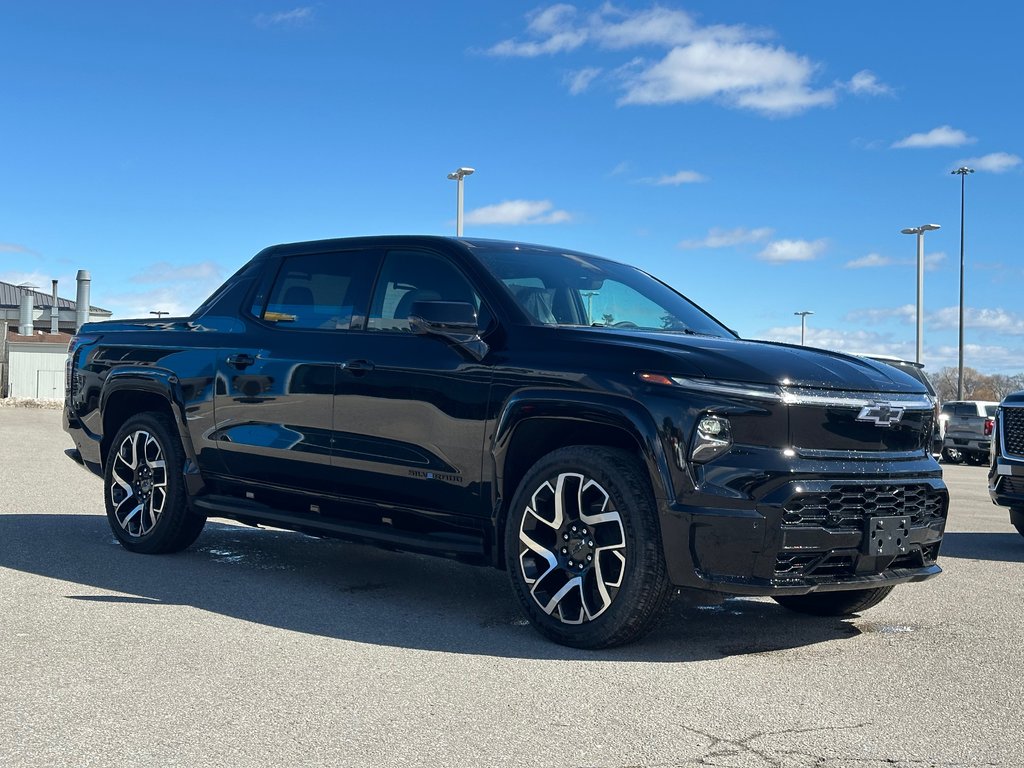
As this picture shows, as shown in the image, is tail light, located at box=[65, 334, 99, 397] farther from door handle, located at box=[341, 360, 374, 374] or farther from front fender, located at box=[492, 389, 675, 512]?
front fender, located at box=[492, 389, 675, 512]

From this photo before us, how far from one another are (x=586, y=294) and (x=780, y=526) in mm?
1899

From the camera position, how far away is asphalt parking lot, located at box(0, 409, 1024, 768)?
372 cm

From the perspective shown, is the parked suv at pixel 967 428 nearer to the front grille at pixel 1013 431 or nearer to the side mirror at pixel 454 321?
the front grille at pixel 1013 431

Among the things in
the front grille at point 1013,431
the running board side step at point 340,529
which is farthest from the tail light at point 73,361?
the front grille at point 1013,431

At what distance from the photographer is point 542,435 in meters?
5.47

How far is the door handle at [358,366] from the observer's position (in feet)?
19.9

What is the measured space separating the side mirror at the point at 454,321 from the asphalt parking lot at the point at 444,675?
1.33 metres

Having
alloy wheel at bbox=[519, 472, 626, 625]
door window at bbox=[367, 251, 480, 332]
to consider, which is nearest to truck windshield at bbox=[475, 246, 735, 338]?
door window at bbox=[367, 251, 480, 332]

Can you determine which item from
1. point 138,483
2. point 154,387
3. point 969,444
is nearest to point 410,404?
point 154,387

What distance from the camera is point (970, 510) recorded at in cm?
1298

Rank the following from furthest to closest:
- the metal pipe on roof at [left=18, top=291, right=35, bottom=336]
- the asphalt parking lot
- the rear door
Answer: the metal pipe on roof at [left=18, top=291, right=35, bottom=336], the rear door, the asphalt parking lot

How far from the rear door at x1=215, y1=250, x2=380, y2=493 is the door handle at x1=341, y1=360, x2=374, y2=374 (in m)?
0.08

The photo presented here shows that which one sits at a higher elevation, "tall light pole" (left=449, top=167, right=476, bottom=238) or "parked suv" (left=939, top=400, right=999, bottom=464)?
"tall light pole" (left=449, top=167, right=476, bottom=238)

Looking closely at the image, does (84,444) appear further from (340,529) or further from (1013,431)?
(1013,431)
